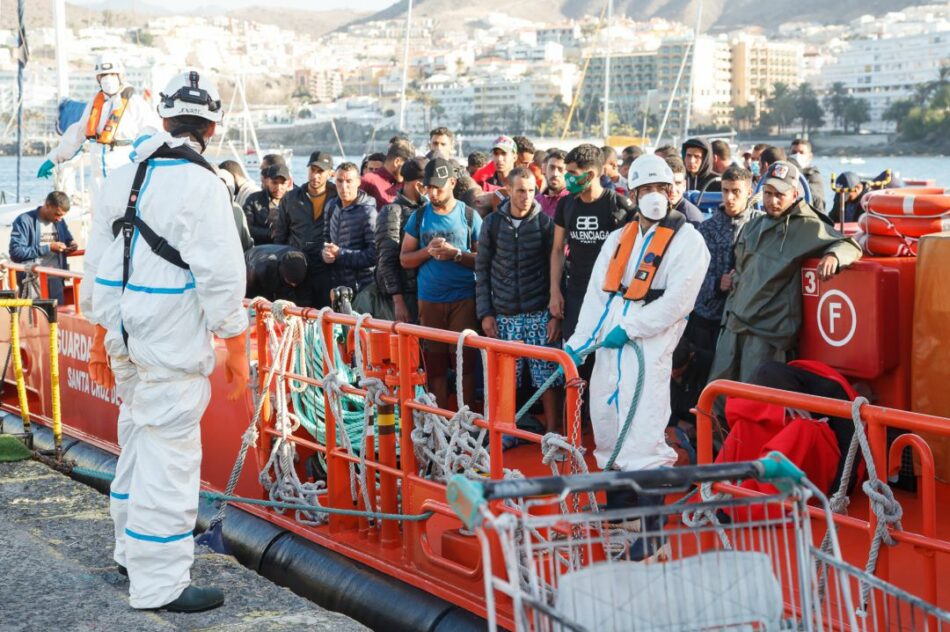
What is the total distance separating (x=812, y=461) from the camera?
504 centimetres

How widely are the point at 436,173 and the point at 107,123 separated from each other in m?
3.57

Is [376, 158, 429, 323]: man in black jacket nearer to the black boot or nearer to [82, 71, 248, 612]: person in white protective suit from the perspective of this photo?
[82, 71, 248, 612]: person in white protective suit

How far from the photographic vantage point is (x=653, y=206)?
5250mm

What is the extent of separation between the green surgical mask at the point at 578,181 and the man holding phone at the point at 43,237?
607cm

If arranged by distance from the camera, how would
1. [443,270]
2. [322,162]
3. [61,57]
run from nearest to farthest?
[443,270] → [322,162] → [61,57]

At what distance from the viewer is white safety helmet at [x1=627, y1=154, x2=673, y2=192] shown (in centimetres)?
534

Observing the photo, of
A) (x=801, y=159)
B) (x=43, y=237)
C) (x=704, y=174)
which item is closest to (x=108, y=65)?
(x=43, y=237)

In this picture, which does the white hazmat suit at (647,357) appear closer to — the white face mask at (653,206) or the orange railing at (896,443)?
the white face mask at (653,206)

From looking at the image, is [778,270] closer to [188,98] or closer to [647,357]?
[647,357]

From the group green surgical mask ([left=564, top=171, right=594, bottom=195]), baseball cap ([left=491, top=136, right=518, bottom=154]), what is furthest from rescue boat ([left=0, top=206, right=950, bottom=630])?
baseball cap ([left=491, top=136, right=518, bottom=154])

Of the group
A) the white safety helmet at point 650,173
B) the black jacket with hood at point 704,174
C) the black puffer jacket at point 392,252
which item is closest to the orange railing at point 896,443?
the white safety helmet at point 650,173

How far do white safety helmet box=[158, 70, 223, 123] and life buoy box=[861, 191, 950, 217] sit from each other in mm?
3391

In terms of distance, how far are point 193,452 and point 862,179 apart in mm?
9077

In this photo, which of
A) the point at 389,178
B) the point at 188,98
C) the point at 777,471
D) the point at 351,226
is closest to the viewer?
the point at 777,471
